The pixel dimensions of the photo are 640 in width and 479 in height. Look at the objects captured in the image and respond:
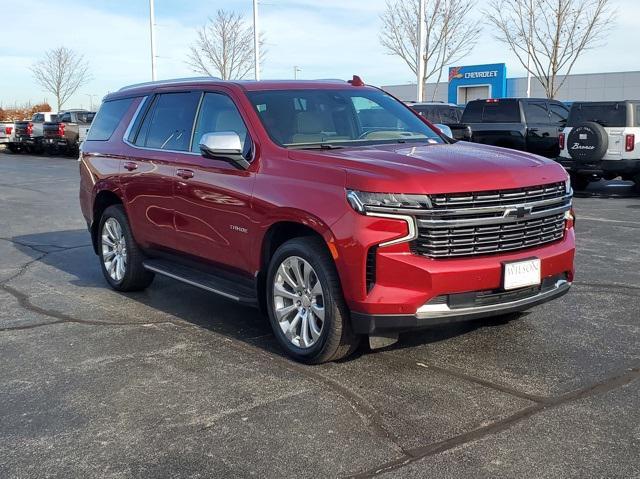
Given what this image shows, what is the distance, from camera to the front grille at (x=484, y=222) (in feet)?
14.1

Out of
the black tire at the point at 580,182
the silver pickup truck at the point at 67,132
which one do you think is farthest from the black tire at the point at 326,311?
the silver pickup truck at the point at 67,132

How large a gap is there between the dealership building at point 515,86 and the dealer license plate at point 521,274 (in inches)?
1269

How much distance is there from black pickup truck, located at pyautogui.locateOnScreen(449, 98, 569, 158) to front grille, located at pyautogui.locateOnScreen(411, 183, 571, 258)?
12.4 m

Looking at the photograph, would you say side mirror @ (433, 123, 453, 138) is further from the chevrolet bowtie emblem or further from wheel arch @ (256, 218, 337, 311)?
wheel arch @ (256, 218, 337, 311)

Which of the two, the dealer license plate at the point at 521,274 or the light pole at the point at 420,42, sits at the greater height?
the light pole at the point at 420,42

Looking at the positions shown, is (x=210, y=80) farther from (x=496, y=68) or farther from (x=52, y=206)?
(x=496, y=68)

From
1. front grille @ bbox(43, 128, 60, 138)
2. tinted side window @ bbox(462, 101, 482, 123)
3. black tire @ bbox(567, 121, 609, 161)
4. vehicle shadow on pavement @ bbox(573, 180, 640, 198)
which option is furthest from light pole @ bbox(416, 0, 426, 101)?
front grille @ bbox(43, 128, 60, 138)

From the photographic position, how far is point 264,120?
538 centimetres

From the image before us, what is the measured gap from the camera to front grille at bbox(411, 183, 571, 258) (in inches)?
169

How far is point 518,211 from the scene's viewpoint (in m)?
4.57

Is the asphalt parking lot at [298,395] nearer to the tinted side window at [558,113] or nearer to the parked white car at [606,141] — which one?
the parked white car at [606,141]

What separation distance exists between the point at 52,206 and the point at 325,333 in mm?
10683

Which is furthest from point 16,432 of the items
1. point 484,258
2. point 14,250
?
point 14,250

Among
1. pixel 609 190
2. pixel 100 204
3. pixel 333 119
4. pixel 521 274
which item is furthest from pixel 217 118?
pixel 609 190
